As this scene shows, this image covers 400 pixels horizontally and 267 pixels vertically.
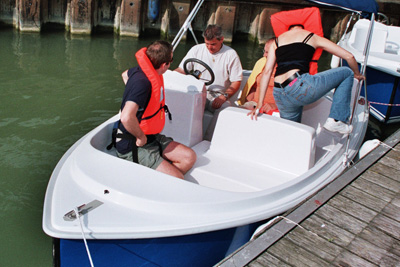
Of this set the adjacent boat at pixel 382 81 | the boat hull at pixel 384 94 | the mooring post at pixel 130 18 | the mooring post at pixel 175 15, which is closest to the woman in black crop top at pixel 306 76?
the adjacent boat at pixel 382 81

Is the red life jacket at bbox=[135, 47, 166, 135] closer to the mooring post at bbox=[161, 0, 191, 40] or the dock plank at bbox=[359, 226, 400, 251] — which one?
the dock plank at bbox=[359, 226, 400, 251]

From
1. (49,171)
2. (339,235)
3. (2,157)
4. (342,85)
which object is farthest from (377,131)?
(2,157)

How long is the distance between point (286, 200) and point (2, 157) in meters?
3.12

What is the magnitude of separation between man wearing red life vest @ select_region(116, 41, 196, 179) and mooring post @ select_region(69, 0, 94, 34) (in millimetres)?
7292

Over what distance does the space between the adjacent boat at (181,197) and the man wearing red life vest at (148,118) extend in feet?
0.58

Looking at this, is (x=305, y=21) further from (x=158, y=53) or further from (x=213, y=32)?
(x=158, y=53)

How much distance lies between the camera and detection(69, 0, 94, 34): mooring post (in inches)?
383

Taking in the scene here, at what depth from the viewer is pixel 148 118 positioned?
121 inches

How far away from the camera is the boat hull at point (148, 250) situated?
8.09ft

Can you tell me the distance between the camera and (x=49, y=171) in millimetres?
4391

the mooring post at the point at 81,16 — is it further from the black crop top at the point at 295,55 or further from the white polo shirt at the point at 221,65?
the black crop top at the point at 295,55

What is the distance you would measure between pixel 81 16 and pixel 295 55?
24.9ft

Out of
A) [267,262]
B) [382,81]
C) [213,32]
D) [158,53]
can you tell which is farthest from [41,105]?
[382,81]

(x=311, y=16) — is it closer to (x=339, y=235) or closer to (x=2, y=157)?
(x=339, y=235)
